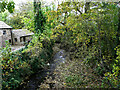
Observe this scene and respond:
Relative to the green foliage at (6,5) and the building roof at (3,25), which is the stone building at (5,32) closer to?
the building roof at (3,25)

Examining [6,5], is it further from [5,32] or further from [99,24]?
[99,24]

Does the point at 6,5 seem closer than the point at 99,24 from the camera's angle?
Yes

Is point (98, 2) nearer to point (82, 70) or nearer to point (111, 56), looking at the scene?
point (111, 56)

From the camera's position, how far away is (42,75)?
2979 mm

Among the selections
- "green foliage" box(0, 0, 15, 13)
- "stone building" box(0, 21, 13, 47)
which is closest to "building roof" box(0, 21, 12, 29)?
"stone building" box(0, 21, 13, 47)

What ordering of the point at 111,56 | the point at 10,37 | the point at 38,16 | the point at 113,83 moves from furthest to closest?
the point at 38,16, the point at 111,56, the point at 113,83, the point at 10,37

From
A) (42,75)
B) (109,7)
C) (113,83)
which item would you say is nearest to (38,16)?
(42,75)

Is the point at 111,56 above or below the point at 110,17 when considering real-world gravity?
below

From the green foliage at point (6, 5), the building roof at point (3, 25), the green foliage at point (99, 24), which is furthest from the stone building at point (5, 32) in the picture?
the green foliage at point (99, 24)

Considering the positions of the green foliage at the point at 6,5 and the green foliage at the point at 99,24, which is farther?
the green foliage at the point at 99,24

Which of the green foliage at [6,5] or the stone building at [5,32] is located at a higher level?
the green foliage at [6,5]

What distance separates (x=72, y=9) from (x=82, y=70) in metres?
1.31

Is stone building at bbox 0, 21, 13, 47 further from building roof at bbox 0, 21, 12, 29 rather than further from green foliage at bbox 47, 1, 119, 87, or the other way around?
green foliage at bbox 47, 1, 119, 87

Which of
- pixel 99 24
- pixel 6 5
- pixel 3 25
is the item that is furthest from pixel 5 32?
pixel 99 24
